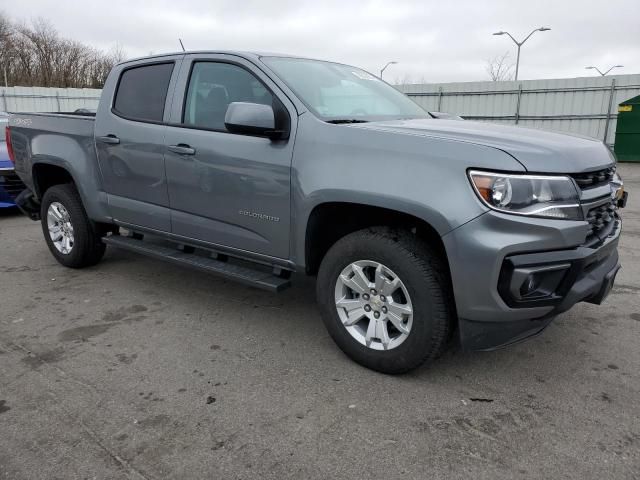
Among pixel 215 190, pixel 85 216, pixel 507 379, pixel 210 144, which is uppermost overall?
pixel 210 144

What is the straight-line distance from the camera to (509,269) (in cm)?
243

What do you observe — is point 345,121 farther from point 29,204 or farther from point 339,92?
point 29,204

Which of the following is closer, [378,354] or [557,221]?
[557,221]

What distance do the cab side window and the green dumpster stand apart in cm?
1560

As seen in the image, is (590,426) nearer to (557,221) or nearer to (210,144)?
(557,221)

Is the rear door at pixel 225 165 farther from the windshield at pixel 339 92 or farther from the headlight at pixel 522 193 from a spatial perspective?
the headlight at pixel 522 193

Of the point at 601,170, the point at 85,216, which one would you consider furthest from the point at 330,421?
the point at 85,216

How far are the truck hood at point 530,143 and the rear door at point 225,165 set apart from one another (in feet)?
2.09

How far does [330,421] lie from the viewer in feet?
8.43

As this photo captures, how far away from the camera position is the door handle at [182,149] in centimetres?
361

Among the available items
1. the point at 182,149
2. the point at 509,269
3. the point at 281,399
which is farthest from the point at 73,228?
the point at 509,269

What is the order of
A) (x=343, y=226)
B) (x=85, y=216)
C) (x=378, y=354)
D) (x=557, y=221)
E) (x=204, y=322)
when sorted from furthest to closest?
(x=85, y=216), (x=204, y=322), (x=343, y=226), (x=378, y=354), (x=557, y=221)

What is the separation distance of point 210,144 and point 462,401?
2.23 metres

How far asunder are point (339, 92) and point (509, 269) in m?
1.82
